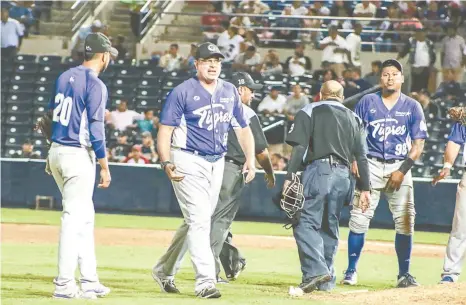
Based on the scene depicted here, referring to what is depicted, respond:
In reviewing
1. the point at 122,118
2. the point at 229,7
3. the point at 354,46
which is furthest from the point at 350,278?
the point at 229,7

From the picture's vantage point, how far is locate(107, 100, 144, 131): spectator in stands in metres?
20.8

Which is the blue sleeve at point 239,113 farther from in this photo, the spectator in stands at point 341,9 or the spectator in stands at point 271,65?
the spectator in stands at point 341,9

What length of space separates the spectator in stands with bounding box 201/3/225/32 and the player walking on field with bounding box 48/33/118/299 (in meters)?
15.6

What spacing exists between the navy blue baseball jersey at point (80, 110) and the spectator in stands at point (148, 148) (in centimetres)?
1140

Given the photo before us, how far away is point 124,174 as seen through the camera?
1902 centimetres

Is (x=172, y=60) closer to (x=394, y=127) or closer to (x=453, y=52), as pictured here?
(x=453, y=52)

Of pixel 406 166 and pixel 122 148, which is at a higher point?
pixel 122 148

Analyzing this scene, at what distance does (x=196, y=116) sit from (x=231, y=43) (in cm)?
1415

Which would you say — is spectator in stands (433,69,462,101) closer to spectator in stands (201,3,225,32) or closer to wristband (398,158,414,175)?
spectator in stands (201,3,225,32)

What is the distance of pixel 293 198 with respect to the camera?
8930 mm

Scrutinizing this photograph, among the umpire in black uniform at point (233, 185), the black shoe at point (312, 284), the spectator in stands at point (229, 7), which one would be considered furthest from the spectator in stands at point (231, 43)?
the black shoe at point (312, 284)

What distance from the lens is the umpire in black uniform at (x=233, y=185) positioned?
9688 millimetres

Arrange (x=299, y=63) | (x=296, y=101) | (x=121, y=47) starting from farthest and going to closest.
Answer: (x=121, y=47), (x=299, y=63), (x=296, y=101)

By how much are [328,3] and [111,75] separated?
512 centimetres
